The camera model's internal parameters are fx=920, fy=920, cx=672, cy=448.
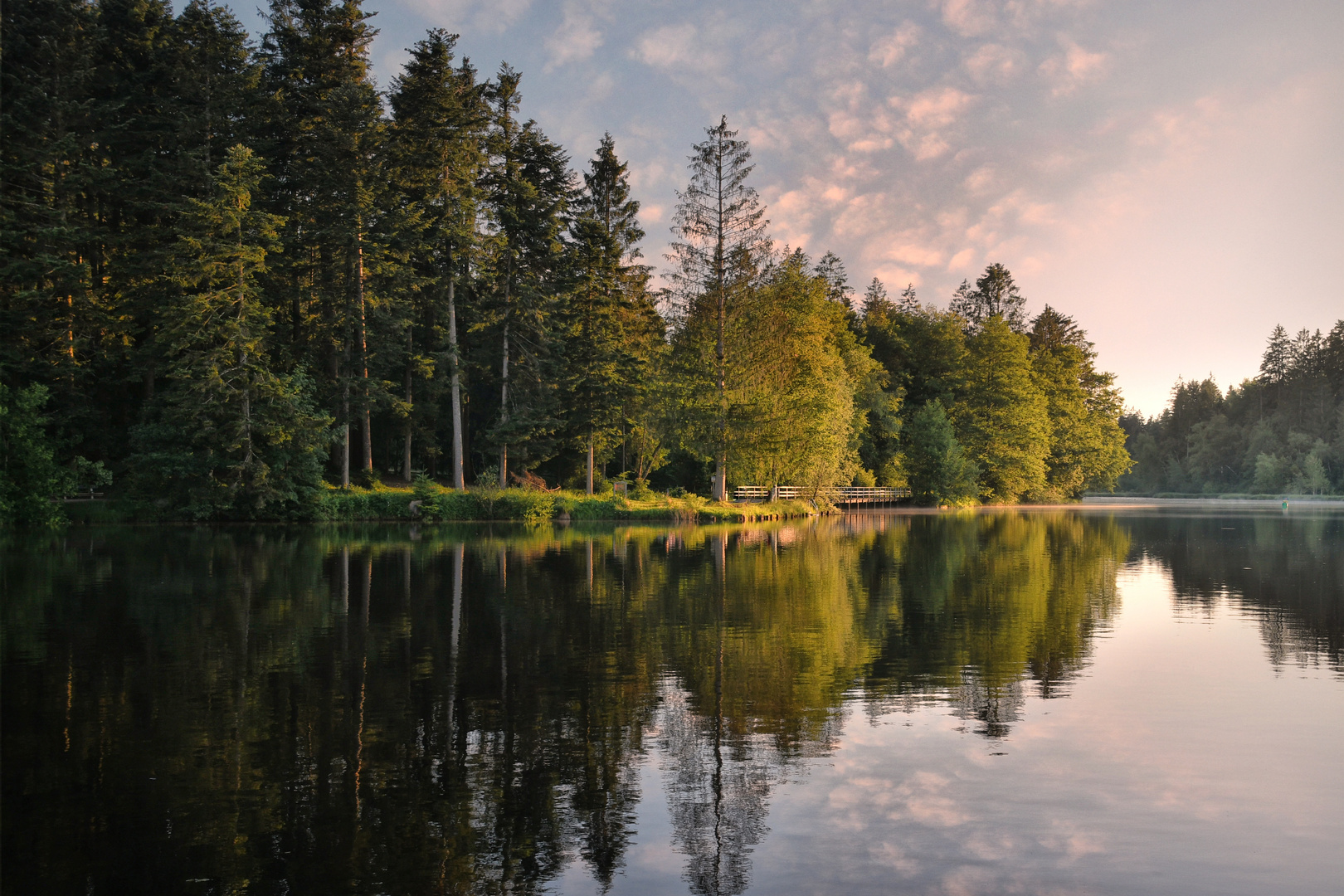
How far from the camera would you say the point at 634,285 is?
7450 centimetres

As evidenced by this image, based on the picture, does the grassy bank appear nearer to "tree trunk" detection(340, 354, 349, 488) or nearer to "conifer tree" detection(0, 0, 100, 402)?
"tree trunk" detection(340, 354, 349, 488)

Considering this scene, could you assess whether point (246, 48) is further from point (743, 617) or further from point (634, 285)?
point (743, 617)

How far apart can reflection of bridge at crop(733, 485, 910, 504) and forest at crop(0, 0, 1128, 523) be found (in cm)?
77

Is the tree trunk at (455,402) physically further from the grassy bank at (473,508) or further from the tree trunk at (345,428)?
the tree trunk at (345,428)

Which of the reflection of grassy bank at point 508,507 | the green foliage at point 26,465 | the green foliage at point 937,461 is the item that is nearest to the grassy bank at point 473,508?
the reflection of grassy bank at point 508,507

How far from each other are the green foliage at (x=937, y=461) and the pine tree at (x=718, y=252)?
31534 mm

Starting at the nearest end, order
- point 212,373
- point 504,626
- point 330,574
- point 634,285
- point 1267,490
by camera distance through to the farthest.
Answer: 1. point 504,626
2. point 330,574
3. point 212,373
4. point 634,285
5. point 1267,490

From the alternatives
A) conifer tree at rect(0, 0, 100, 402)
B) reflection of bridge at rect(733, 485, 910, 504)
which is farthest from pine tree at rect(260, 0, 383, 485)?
reflection of bridge at rect(733, 485, 910, 504)

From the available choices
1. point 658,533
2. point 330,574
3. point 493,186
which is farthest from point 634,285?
point 330,574

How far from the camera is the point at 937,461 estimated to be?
7806 centimetres

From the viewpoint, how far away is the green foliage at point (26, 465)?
36188 mm

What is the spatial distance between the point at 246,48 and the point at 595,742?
51971 mm

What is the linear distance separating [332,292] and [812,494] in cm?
3213

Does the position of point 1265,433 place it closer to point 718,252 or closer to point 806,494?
point 806,494
